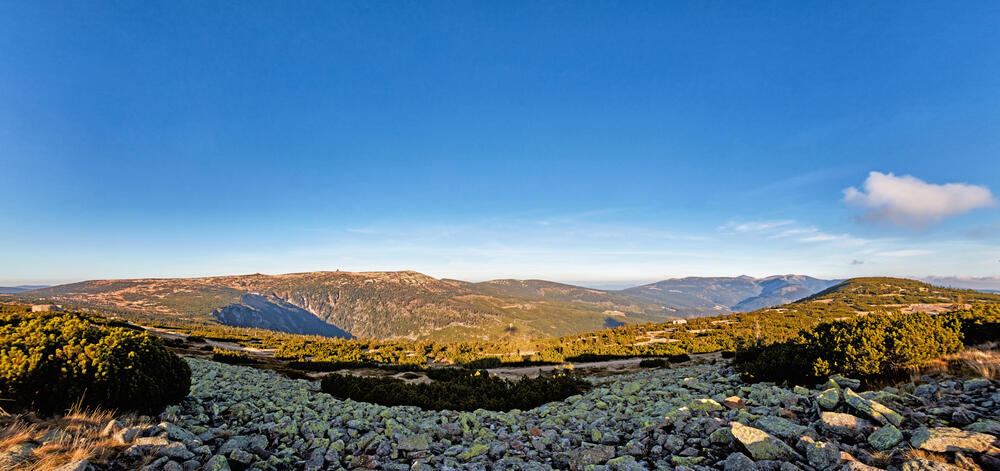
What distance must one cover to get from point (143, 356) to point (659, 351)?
1646 inches

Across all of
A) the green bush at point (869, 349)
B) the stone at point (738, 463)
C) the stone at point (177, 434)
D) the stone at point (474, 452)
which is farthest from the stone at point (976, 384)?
the stone at point (177, 434)

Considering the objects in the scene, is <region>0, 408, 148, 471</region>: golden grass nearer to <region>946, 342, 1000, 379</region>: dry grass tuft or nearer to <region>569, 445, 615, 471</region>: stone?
<region>569, 445, 615, 471</region>: stone

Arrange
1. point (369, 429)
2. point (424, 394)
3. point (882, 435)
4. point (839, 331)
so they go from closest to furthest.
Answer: point (882, 435) < point (369, 429) < point (839, 331) < point (424, 394)

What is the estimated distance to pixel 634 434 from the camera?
32.0 feet

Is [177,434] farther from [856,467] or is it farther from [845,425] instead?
[845,425]

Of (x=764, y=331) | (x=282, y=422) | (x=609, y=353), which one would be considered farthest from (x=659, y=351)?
(x=282, y=422)

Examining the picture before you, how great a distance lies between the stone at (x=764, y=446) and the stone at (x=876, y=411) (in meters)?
2.22

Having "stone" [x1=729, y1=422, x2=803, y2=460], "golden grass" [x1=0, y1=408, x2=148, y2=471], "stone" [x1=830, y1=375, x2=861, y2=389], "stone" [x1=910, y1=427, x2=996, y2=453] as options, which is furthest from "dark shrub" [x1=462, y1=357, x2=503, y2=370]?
"stone" [x1=910, y1=427, x2=996, y2=453]

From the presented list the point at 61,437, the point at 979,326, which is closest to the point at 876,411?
the point at 979,326

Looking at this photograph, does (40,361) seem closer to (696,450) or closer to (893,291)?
(696,450)

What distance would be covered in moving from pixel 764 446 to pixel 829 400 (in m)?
3.26

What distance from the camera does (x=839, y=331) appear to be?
12.9 meters

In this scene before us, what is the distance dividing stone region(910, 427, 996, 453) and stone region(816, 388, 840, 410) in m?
2.01

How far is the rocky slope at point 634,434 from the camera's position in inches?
253
